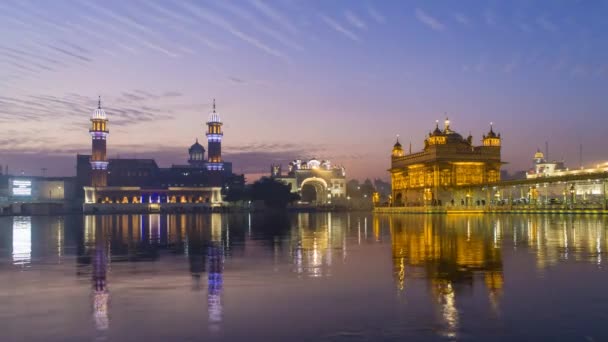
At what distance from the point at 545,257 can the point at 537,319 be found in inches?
453

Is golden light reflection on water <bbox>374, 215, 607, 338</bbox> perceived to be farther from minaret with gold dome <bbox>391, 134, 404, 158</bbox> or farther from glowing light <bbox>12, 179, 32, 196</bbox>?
glowing light <bbox>12, 179, 32, 196</bbox>

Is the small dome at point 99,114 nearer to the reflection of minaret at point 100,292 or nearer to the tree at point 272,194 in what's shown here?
the tree at point 272,194

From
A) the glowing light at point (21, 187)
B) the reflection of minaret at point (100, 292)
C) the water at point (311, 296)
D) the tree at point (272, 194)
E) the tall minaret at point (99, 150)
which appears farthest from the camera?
the tall minaret at point (99, 150)

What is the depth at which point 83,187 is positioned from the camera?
192000 millimetres

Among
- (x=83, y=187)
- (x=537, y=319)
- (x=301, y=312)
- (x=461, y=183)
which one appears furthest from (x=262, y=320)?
(x=83, y=187)

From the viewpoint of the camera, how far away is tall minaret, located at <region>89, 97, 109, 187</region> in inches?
7466

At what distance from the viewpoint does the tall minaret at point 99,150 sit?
189625 mm

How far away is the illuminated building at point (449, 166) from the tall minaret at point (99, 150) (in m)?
99.1

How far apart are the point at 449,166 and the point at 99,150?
4460 inches

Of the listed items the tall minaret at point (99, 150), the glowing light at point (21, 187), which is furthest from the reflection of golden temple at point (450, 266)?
the tall minaret at point (99, 150)

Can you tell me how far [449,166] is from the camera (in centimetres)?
12281

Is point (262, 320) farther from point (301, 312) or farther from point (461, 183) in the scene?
point (461, 183)

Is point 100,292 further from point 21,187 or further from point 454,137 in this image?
point 21,187

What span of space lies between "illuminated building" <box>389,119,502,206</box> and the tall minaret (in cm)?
9906
